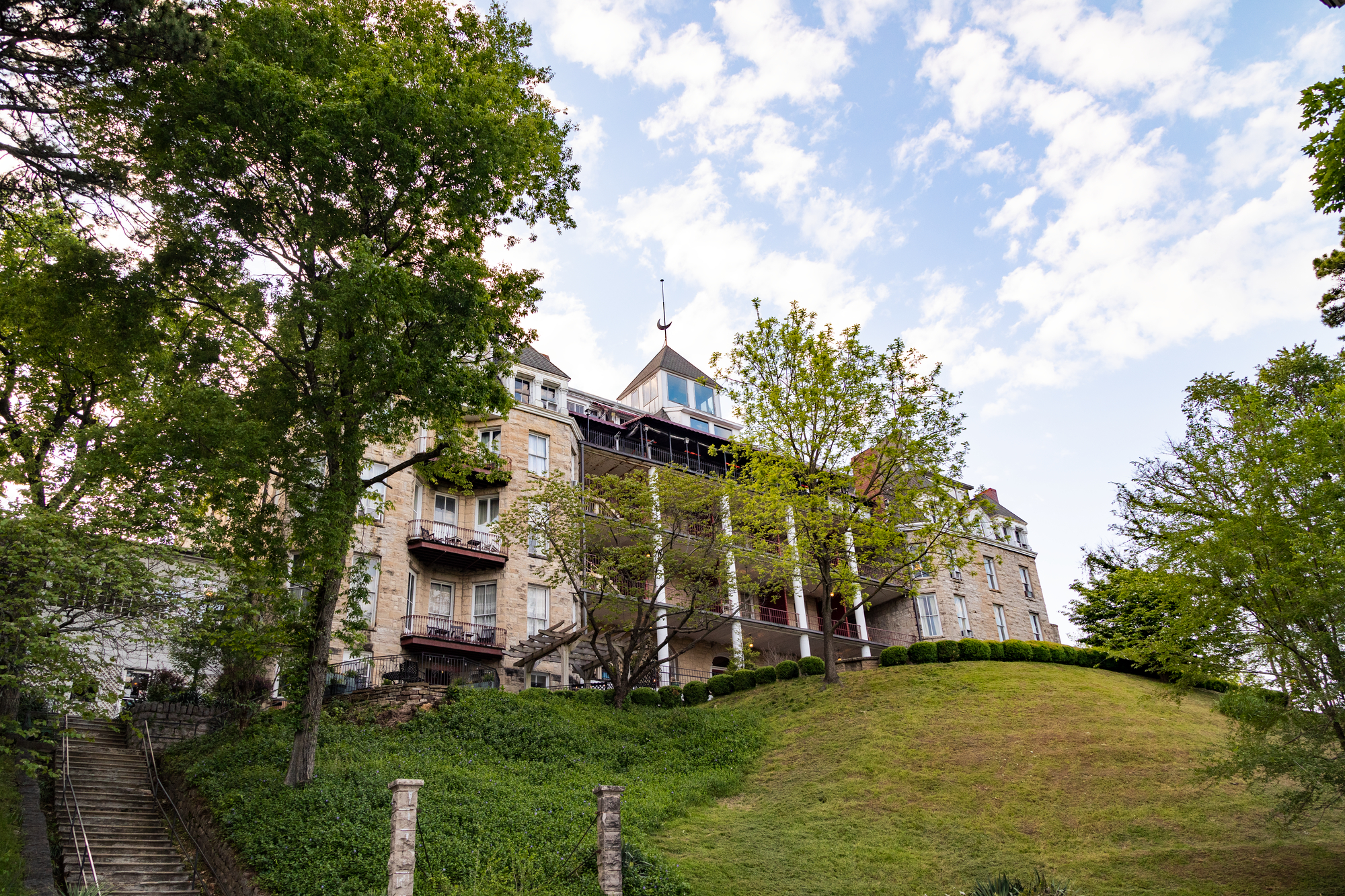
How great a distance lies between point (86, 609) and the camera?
14.2 metres

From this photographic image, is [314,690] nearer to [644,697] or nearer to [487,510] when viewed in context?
[644,697]

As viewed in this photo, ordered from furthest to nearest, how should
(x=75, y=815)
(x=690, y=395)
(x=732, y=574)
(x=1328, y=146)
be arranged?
(x=690, y=395) → (x=732, y=574) → (x=75, y=815) → (x=1328, y=146)

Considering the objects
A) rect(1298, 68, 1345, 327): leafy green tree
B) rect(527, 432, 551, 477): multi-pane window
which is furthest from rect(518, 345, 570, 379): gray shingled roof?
rect(1298, 68, 1345, 327): leafy green tree

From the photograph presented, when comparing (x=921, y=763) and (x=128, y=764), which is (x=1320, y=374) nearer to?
(x=921, y=763)

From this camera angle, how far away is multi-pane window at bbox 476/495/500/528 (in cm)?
3089

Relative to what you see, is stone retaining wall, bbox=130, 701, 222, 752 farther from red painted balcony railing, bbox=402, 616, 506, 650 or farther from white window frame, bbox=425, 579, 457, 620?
white window frame, bbox=425, 579, 457, 620

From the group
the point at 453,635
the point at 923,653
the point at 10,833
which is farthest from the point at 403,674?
the point at 923,653

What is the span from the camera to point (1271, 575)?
1466 centimetres

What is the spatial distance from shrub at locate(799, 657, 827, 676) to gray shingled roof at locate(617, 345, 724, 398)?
1767 cm

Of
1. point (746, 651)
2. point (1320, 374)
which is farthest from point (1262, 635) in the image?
point (746, 651)

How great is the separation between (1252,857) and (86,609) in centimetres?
2035

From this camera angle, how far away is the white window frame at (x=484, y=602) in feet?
95.6

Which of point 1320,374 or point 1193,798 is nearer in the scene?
point 1193,798

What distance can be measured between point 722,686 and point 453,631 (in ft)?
30.1
